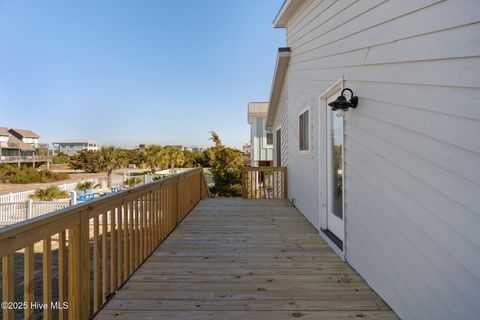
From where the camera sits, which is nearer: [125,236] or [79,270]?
[79,270]

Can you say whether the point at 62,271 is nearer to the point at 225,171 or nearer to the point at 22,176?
the point at 225,171

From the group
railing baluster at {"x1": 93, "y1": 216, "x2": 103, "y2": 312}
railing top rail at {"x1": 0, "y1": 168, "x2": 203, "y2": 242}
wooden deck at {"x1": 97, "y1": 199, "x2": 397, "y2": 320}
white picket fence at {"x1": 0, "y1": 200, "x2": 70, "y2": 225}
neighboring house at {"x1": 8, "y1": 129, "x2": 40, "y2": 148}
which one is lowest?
white picket fence at {"x1": 0, "y1": 200, "x2": 70, "y2": 225}

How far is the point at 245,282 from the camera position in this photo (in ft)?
7.96

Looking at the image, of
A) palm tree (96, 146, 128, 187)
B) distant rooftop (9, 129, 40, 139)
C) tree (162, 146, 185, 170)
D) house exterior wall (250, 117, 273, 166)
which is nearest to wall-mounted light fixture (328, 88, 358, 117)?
house exterior wall (250, 117, 273, 166)

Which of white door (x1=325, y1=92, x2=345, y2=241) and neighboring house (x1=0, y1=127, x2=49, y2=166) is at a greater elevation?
neighboring house (x1=0, y1=127, x2=49, y2=166)

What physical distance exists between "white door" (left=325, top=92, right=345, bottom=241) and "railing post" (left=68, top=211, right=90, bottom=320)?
2.65m

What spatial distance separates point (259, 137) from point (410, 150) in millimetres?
13132

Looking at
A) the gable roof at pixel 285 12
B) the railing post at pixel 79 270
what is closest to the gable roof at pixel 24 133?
the gable roof at pixel 285 12

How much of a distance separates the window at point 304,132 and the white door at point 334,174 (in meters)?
1.07

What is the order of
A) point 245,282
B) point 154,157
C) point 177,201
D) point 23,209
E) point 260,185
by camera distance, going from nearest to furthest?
point 245,282 → point 177,201 → point 260,185 → point 23,209 → point 154,157

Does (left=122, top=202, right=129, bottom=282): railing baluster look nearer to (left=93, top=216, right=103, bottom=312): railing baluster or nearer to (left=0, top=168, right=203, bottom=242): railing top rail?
(left=0, top=168, right=203, bottom=242): railing top rail

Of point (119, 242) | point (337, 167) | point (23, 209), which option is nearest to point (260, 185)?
point (337, 167)

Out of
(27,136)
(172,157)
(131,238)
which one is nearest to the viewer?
(131,238)

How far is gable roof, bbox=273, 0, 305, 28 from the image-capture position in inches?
205
